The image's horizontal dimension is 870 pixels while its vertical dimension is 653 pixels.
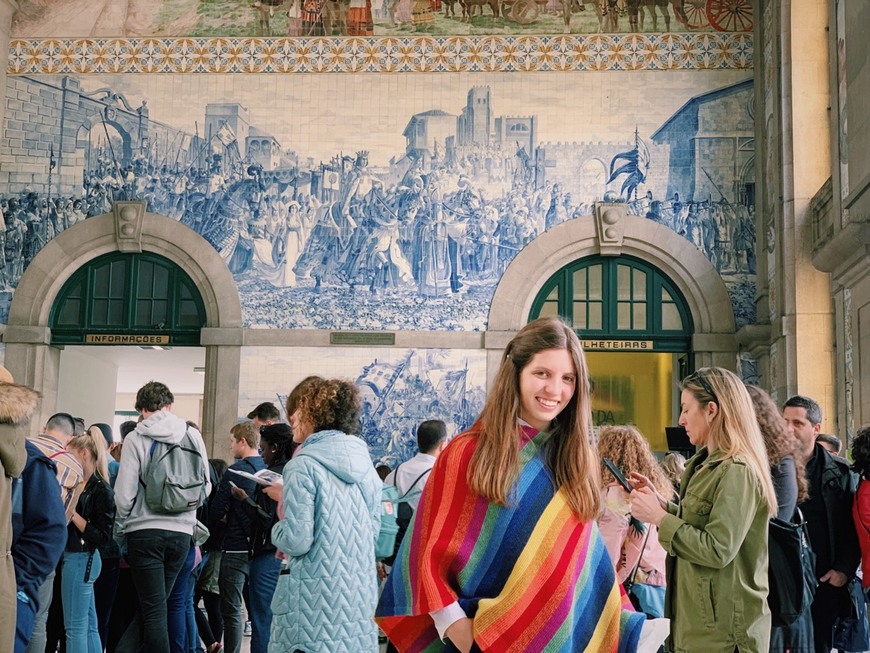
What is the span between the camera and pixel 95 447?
22.5ft

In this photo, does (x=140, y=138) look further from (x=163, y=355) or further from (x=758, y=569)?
(x=758, y=569)

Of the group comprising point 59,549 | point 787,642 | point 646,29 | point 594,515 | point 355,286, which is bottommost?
point 787,642

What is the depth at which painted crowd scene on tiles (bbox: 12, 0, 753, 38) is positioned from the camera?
14961 mm

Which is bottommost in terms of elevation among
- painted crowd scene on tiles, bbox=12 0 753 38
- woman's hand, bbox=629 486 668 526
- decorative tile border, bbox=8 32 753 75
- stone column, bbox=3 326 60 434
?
woman's hand, bbox=629 486 668 526

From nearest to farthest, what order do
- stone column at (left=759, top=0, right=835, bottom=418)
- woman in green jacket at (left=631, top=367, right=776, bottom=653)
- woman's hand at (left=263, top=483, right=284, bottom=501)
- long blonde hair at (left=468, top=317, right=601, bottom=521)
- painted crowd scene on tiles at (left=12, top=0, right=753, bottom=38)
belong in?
long blonde hair at (left=468, top=317, right=601, bottom=521) < woman in green jacket at (left=631, top=367, right=776, bottom=653) < woman's hand at (left=263, top=483, right=284, bottom=501) < stone column at (left=759, top=0, right=835, bottom=418) < painted crowd scene on tiles at (left=12, top=0, right=753, bottom=38)

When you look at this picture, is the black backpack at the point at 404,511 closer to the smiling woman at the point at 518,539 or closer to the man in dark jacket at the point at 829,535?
the man in dark jacket at the point at 829,535

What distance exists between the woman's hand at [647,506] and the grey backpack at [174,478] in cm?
346

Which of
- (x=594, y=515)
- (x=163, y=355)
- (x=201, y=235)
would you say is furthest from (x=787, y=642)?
(x=163, y=355)

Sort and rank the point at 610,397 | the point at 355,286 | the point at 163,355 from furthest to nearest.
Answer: the point at 610,397 < the point at 163,355 < the point at 355,286

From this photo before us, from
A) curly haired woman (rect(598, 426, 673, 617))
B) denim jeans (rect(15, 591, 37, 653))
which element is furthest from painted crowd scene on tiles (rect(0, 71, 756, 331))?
denim jeans (rect(15, 591, 37, 653))

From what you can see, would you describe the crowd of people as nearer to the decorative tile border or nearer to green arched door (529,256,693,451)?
green arched door (529,256,693,451)

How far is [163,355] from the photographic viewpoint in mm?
19672

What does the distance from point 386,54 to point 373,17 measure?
1.95 ft

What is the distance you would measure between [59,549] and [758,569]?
9.10ft
